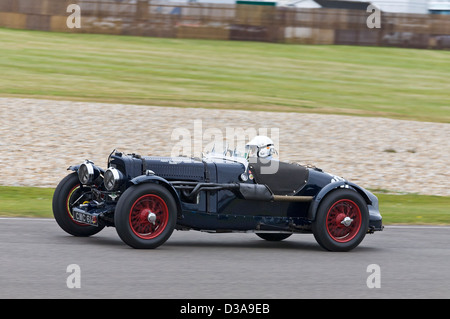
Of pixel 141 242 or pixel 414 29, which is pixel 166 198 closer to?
pixel 141 242

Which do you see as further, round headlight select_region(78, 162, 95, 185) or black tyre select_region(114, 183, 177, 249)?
round headlight select_region(78, 162, 95, 185)

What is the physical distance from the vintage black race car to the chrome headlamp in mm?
11

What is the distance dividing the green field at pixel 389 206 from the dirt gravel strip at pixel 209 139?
0.84 metres

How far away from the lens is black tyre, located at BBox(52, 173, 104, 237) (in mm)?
9320

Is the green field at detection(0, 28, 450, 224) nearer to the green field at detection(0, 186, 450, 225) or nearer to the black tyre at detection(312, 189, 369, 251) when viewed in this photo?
the green field at detection(0, 186, 450, 225)

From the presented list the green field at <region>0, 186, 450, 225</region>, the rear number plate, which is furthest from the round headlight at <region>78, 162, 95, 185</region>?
the green field at <region>0, 186, 450, 225</region>

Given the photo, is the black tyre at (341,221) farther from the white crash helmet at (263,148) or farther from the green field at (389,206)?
the green field at (389,206)

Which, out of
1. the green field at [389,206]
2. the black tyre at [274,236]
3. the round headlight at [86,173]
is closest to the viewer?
the round headlight at [86,173]

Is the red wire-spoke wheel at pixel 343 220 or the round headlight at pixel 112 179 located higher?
the round headlight at pixel 112 179

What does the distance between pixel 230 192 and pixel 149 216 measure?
1.13 m

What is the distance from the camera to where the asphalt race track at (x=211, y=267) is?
21.9 ft

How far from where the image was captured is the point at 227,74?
29031 mm

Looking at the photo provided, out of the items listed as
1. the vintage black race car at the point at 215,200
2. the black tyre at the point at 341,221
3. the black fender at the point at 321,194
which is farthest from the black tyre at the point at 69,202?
the black tyre at the point at 341,221
